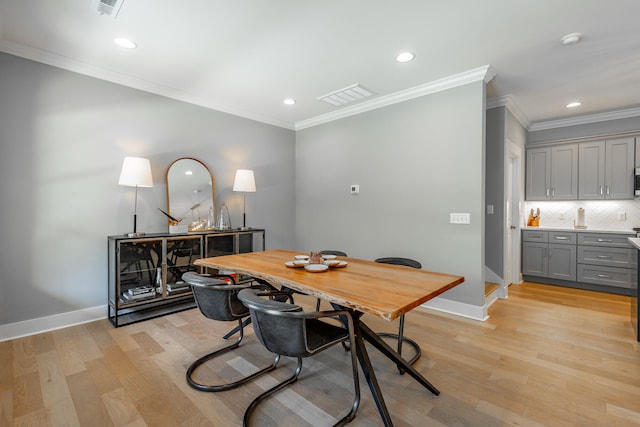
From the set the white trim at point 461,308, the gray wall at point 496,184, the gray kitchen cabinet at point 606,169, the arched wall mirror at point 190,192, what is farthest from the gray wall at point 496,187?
the arched wall mirror at point 190,192

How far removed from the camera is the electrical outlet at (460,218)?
129 inches

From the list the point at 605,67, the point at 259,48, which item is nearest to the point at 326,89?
the point at 259,48

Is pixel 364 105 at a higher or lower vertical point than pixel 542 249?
higher

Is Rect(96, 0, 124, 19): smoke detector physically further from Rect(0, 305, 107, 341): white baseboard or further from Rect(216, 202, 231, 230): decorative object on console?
Rect(0, 305, 107, 341): white baseboard

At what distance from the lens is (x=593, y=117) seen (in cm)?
451

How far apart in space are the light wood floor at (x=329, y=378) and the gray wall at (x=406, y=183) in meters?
0.90

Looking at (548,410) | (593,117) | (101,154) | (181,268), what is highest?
(593,117)

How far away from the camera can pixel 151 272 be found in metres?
3.32

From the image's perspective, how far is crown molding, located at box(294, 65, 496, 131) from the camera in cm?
314

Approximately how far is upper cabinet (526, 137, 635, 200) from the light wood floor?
88.0 inches

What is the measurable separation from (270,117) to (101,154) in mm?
2398

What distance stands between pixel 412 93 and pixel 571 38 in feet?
4.97

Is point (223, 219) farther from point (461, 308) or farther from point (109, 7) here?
point (461, 308)

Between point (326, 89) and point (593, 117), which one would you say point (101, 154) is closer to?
point (326, 89)
